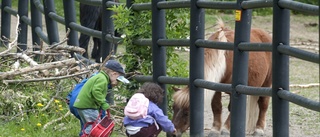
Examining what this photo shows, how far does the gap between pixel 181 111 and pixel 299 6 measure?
6.97ft

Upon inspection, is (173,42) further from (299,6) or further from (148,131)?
(299,6)

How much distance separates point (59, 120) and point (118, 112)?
1.79ft

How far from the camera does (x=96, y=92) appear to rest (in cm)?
547

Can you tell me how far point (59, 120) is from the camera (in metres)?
6.50

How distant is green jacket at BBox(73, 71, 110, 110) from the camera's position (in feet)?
18.0

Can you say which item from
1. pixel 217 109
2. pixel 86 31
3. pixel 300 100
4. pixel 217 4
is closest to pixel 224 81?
pixel 217 109

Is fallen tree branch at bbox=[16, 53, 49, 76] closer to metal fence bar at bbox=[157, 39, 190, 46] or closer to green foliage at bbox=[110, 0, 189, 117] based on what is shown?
green foliage at bbox=[110, 0, 189, 117]

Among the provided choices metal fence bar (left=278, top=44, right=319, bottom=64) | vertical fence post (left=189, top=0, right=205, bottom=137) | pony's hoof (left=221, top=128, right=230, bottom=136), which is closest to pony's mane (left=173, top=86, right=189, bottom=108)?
vertical fence post (left=189, top=0, right=205, bottom=137)

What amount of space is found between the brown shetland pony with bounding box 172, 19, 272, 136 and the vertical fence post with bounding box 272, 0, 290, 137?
1557 mm

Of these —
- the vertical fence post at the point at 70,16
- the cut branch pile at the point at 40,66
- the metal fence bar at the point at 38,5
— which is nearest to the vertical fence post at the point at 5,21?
the metal fence bar at the point at 38,5

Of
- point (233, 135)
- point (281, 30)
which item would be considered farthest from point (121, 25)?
point (281, 30)

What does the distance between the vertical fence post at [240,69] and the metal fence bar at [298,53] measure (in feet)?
2.06

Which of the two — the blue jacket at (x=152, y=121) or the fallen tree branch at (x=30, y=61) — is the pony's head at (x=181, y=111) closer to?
the blue jacket at (x=152, y=121)

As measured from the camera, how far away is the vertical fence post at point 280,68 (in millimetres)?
4660
